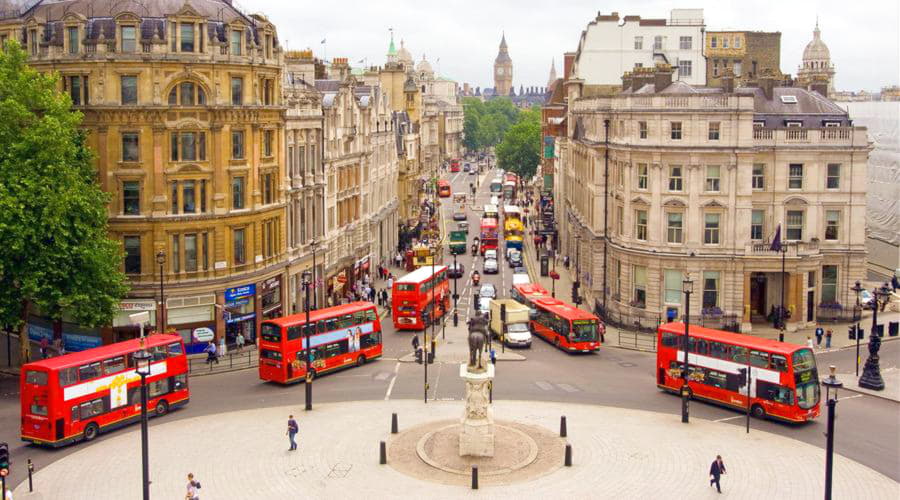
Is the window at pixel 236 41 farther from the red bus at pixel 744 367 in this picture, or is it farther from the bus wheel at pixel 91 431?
the red bus at pixel 744 367

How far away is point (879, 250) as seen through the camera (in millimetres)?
84188

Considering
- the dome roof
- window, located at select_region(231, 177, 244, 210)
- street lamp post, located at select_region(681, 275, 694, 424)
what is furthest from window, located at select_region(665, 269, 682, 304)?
the dome roof

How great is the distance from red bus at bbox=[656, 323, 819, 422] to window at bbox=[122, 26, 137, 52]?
29192 millimetres

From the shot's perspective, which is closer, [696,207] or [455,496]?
[455,496]

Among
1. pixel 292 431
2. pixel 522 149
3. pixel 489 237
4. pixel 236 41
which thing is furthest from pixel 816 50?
pixel 292 431

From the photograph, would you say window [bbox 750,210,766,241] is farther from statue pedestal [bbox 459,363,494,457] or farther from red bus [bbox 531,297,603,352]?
statue pedestal [bbox 459,363,494,457]

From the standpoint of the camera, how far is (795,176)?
59.5 m

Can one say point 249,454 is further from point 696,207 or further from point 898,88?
point 898,88

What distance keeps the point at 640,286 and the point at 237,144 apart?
24731mm

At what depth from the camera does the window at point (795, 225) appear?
59.8m

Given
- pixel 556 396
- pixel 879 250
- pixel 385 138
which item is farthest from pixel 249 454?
pixel 879 250

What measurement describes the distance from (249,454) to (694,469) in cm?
1571

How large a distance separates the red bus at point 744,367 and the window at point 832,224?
19.8 metres

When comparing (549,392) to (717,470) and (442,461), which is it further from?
(717,470)
